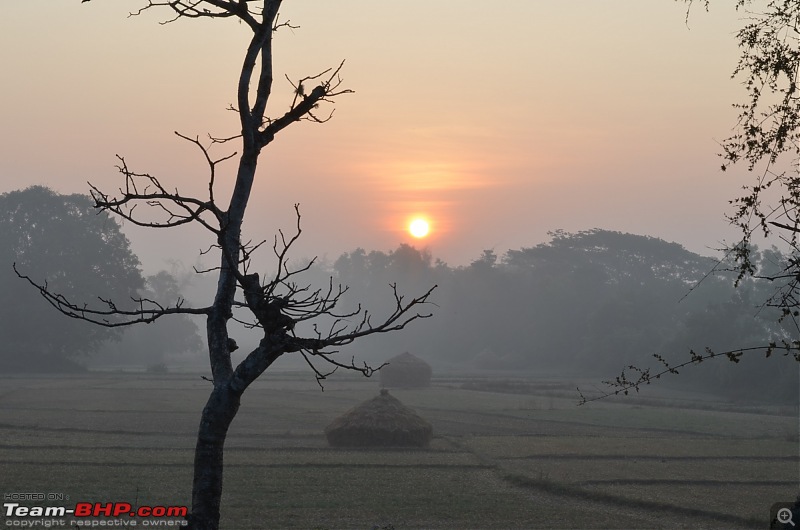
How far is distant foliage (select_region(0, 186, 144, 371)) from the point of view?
72.6 m

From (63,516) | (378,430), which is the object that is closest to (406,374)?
(378,430)

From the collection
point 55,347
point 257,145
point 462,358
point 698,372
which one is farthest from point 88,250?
point 257,145

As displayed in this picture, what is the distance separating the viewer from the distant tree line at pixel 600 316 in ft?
225

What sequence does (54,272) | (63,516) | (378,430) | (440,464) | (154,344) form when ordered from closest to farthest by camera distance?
(63,516)
(440,464)
(378,430)
(54,272)
(154,344)

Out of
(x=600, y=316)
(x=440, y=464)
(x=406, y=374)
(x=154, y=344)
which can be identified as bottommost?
(x=440, y=464)

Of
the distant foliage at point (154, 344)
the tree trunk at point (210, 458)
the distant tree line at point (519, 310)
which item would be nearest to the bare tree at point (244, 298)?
the tree trunk at point (210, 458)

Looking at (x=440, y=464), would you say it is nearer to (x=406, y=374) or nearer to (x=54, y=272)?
(x=406, y=374)

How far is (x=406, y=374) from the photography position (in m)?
62.3

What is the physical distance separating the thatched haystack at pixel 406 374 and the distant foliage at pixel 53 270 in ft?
85.9

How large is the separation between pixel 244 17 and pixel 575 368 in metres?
82.9

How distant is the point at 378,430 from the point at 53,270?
57.6m

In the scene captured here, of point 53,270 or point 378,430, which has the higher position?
point 53,270

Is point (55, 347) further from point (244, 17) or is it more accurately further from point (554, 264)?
point (244, 17)

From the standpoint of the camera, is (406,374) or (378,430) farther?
(406,374)
